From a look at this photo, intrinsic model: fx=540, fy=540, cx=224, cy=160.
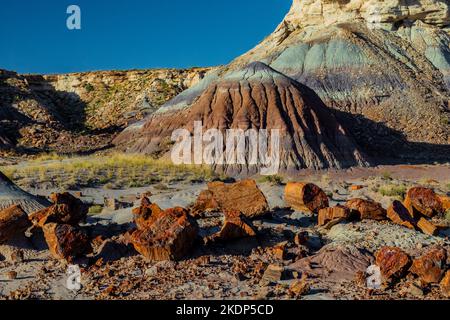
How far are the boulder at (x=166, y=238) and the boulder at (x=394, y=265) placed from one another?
2.97m

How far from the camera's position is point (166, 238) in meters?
8.54

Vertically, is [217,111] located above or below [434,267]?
above

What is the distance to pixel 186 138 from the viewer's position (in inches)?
1059

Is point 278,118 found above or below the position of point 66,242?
above

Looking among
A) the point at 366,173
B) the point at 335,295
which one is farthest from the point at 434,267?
the point at 366,173

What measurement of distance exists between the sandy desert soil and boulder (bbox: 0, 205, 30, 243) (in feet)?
0.53

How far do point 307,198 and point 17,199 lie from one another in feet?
20.7

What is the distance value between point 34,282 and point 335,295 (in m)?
4.34

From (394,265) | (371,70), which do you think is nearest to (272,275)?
(394,265)

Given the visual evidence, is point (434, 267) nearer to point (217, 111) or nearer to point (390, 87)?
A: point (217, 111)

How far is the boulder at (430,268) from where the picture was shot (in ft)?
24.4

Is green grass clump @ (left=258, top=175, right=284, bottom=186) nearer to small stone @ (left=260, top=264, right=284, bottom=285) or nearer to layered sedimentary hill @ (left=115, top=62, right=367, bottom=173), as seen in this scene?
layered sedimentary hill @ (left=115, top=62, right=367, bottom=173)

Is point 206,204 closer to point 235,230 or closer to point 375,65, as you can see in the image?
point 235,230

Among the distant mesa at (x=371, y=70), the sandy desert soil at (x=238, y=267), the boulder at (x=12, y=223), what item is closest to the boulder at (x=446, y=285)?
the sandy desert soil at (x=238, y=267)
